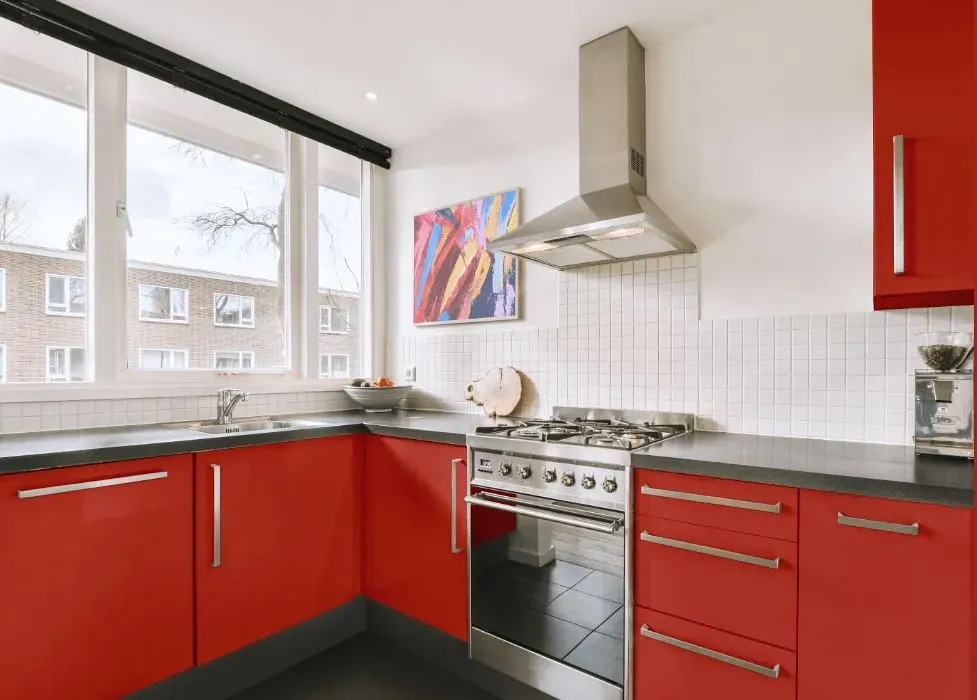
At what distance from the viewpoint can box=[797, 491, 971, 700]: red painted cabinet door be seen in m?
1.13

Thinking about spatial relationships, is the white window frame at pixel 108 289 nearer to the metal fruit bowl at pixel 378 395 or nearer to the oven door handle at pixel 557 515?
the metal fruit bowl at pixel 378 395

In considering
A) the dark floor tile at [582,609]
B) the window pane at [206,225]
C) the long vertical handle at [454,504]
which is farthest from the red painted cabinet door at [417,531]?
the window pane at [206,225]

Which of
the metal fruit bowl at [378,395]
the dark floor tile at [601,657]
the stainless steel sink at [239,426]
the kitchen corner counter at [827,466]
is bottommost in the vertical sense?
the dark floor tile at [601,657]

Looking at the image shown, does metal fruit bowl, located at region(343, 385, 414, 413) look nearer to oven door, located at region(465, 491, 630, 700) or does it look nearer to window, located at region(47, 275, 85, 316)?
oven door, located at region(465, 491, 630, 700)

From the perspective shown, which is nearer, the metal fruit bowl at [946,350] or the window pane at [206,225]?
the metal fruit bowl at [946,350]

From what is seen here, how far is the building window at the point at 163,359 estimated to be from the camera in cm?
228

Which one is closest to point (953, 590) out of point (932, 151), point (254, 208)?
point (932, 151)

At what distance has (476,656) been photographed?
1927 millimetres

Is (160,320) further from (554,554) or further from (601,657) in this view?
(601,657)

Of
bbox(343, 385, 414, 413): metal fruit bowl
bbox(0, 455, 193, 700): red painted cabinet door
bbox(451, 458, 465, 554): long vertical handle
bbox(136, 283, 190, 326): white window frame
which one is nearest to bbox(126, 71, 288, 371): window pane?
bbox(136, 283, 190, 326): white window frame

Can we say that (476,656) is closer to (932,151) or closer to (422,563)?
(422,563)

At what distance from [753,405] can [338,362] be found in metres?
2.17

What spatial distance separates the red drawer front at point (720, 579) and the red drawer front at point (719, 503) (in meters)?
0.02

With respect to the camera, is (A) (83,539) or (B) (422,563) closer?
(A) (83,539)
